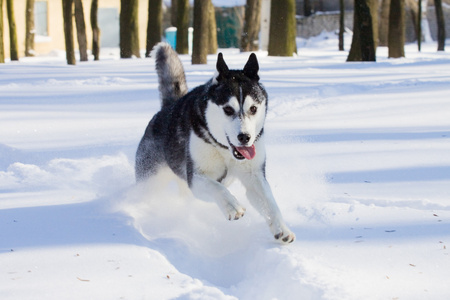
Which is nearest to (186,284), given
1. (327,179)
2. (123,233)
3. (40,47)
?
(123,233)

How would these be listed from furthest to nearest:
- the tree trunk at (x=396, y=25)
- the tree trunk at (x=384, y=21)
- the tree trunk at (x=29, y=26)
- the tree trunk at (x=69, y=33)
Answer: the tree trunk at (x=384, y=21) < the tree trunk at (x=29, y=26) < the tree trunk at (x=396, y=25) < the tree trunk at (x=69, y=33)

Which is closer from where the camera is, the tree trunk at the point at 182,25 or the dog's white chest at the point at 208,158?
the dog's white chest at the point at 208,158

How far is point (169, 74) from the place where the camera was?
17.7 feet

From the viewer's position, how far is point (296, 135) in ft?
23.8

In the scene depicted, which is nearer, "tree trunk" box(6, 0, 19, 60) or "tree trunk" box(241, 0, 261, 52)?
"tree trunk" box(6, 0, 19, 60)

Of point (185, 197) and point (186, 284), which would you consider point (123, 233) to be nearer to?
point (186, 284)

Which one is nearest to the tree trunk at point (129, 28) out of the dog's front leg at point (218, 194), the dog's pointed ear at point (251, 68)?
the dog's pointed ear at point (251, 68)

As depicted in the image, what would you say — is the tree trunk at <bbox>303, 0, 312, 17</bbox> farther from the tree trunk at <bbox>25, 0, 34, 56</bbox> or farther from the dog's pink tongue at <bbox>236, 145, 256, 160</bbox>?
the dog's pink tongue at <bbox>236, 145, 256, 160</bbox>

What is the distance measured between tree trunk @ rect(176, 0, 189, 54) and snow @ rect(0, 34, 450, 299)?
1131 centimetres

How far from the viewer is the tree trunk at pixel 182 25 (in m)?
20.1

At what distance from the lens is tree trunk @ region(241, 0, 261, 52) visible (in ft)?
78.5

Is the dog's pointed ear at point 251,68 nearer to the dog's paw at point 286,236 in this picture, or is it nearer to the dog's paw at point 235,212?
the dog's paw at point 235,212

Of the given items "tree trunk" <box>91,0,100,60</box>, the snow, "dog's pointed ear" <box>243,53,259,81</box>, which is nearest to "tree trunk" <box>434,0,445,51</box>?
"tree trunk" <box>91,0,100,60</box>

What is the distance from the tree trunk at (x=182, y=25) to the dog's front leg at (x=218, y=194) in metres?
16.3
